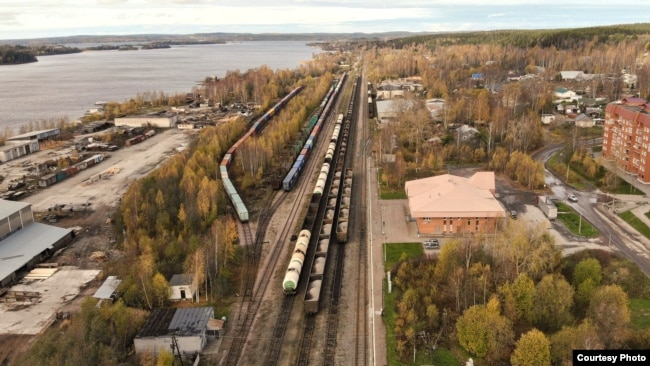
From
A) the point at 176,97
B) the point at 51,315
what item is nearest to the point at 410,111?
the point at 51,315

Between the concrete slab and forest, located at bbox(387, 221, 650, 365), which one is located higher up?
forest, located at bbox(387, 221, 650, 365)

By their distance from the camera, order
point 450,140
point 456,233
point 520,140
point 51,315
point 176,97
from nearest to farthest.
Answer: point 51,315
point 456,233
point 520,140
point 450,140
point 176,97

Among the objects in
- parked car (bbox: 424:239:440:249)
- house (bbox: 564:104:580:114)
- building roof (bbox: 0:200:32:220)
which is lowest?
parked car (bbox: 424:239:440:249)

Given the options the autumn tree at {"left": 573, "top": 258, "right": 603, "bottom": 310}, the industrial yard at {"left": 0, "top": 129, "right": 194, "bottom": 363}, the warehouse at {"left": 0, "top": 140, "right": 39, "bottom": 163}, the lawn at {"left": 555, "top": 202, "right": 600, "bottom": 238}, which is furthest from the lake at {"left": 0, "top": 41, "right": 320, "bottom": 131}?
the autumn tree at {"left": 573, "top": 258, "right": 603, "bottom": 310}

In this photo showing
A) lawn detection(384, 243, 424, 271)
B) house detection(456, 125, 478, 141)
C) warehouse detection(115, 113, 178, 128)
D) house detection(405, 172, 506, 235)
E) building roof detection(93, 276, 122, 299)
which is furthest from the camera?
warehouse detection(115, 113, 178, 128)

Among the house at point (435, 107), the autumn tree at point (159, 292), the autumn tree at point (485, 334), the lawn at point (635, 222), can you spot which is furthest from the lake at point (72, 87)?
the lawn at point (635, 222)

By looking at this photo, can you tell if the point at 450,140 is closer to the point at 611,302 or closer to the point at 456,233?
the point at 456,233

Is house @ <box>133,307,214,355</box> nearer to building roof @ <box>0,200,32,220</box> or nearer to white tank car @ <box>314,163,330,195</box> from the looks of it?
building roof @ <box>0,200,32,220</box>

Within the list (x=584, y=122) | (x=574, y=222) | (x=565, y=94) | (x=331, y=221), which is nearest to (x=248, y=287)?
(x=331, y=221)
